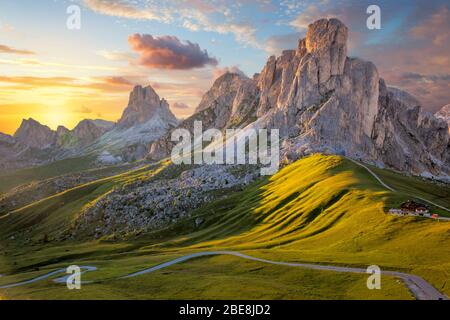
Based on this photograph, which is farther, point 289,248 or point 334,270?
point 289,248

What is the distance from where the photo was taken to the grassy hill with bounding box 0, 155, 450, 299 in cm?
5709

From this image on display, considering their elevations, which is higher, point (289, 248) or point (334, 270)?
point (334, 270)

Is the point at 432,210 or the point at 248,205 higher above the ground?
the point at 432,210

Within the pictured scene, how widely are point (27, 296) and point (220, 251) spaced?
46518mm

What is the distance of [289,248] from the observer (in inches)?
3509

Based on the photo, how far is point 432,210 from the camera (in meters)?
86.6

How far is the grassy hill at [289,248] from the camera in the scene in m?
57.1

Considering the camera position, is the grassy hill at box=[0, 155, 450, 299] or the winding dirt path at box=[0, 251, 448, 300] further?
the grassy hill at box=[0, 155, 450, 299]

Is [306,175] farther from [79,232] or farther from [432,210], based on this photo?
[79,232]

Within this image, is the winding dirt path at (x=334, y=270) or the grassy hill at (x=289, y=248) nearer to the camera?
the winding dirt path at (x=334, y=270)
